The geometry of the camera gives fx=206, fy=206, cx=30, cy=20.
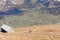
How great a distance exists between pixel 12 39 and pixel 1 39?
1390 mm

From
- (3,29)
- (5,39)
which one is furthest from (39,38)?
(3,29)

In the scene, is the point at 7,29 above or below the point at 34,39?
below

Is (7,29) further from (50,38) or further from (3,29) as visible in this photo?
(50,38)

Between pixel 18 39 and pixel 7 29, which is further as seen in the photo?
pixel 7 29

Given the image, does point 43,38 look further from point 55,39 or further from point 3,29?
point 3,29

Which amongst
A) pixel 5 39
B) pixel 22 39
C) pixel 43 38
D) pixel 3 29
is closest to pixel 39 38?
pixel 43 38

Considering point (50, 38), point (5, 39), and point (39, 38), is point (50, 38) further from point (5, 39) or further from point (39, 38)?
point (5, 39)

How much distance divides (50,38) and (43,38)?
856 millimetres

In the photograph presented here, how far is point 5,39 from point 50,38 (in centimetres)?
512

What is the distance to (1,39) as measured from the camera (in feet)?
77.5

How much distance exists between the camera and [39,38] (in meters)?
23.3

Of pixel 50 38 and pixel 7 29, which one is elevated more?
pixel 50 38

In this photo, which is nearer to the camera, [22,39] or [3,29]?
[22,39]

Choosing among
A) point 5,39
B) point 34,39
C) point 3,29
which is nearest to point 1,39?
point 5,39
